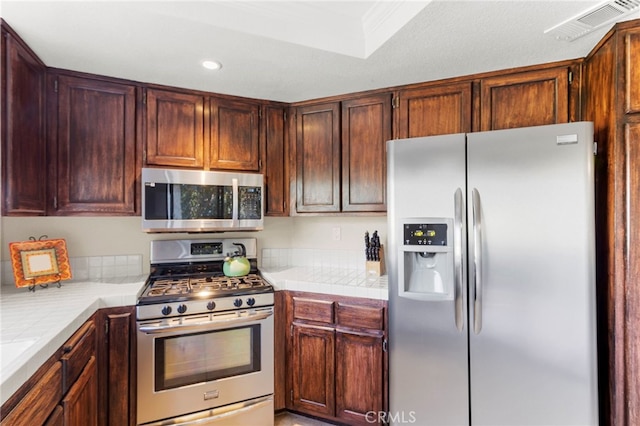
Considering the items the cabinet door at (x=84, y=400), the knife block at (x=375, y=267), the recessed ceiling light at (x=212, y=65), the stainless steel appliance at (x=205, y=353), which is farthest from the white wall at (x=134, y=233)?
the recessed ceiling light at (x=212, y=65)

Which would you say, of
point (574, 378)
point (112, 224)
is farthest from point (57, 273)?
point (574, 378)

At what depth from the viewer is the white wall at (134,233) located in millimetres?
2053

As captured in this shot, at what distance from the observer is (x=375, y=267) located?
2.34 metres

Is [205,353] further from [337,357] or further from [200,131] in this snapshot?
[200,131]

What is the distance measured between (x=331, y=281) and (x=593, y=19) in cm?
188

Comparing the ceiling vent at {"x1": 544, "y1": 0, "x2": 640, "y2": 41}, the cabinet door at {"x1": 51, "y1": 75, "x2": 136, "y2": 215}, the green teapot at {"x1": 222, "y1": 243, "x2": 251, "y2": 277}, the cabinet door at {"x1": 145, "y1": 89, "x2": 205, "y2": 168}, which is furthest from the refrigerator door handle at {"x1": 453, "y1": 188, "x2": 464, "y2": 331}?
the cabinet door at {"x1": 51, "y1": 75, "x2": 136, "y2": 215}

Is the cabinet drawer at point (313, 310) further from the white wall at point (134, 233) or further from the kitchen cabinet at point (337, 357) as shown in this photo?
the white wall at point (134, 233)

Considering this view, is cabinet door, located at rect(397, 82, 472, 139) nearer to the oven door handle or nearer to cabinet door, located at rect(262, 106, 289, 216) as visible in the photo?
cabinet door, located at rect(262, 106, 289, 216)

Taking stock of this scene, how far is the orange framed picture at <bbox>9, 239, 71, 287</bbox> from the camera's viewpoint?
1.78 m

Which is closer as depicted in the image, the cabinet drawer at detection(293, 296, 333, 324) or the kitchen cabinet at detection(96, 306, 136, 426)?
the kitchen cabinet at detection(96, 306, 136, 426)

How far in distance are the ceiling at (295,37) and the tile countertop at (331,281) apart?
1.34 m

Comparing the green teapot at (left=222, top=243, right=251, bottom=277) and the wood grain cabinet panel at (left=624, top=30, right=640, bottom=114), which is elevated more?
the wood grain cabinet panel at (left=624, top=30, right=640, bottom=114)

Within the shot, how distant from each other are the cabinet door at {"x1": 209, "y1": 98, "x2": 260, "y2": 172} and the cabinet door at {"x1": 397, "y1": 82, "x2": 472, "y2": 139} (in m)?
1.10

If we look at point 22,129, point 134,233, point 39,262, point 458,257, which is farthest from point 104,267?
point 458,257
